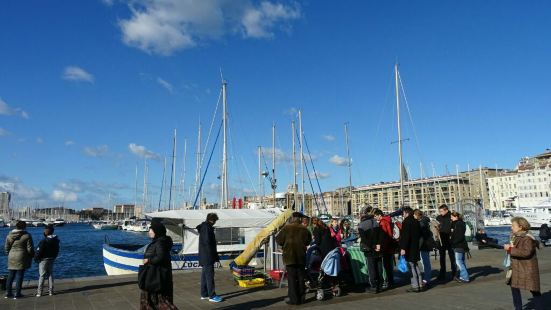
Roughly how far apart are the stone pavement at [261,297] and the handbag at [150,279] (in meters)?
2.44

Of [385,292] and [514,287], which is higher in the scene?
[514,287]

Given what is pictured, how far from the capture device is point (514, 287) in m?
6.73

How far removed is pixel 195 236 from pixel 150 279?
1149cm

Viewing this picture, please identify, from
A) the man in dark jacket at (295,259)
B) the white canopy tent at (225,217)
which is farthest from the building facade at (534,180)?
the man in dark jacket at (295,259)

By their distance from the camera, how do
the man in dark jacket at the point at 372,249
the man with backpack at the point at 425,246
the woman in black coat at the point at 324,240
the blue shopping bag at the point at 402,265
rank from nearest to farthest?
the man in dark jacket at the point at 372,249
the woman in black coat at the point at 324,240
the man with backpack at the point at 425,246
the blue shopping bag at the point at 402,265

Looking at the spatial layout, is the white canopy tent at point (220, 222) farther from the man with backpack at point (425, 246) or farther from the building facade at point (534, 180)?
the building facade at point (534, 180)

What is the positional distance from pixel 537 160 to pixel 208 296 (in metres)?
194

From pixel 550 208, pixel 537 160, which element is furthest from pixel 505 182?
pixel 550 208

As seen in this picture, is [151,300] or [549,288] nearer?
[151,300]

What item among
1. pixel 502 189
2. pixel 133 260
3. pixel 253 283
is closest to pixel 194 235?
pixel 133 260

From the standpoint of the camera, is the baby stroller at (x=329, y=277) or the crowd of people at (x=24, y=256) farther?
the crowd of people at (x=24, y=256)

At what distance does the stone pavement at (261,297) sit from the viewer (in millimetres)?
8555

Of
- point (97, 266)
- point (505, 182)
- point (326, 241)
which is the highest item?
point (505, 182)

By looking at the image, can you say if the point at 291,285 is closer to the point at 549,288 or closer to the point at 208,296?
the point at 208,296
